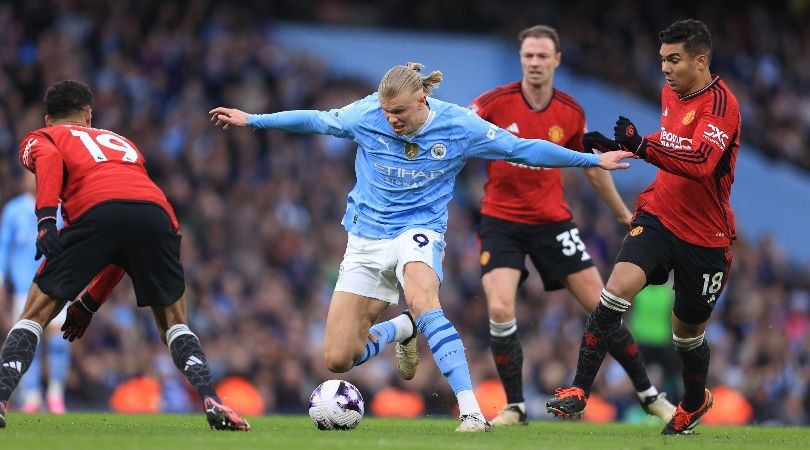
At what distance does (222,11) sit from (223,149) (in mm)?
3143

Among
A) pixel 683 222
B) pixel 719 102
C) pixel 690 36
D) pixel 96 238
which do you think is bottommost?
pixel 96 238

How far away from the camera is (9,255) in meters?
12.9

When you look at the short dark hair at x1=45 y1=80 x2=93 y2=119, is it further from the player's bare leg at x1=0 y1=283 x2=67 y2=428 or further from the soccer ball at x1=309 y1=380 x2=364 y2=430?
the soccer ball at x1=309 y1=380 x2=364 y2=430

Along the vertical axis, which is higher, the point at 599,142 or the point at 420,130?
the point at 599,142

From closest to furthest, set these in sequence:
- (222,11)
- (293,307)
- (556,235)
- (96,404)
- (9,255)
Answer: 1. (556,235)
2. (9,255)
3. (96,404)
4. (293,307)
5. (222,11)

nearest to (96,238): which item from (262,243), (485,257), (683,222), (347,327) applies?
(347,327)

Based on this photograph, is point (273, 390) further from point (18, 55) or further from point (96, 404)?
point (18, 55)

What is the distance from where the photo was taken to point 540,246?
1115cm

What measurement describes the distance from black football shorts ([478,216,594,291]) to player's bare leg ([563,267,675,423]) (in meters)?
0.08

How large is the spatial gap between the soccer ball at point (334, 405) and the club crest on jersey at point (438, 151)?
1.65m

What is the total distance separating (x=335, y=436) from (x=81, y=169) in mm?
2326

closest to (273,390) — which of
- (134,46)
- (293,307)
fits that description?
(293,307)

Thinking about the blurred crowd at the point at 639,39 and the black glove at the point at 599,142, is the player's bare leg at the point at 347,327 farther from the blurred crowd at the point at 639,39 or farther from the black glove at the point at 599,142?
the blurred crowd at the point at 639,39

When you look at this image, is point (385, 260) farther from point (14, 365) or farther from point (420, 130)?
point (14, 365)
